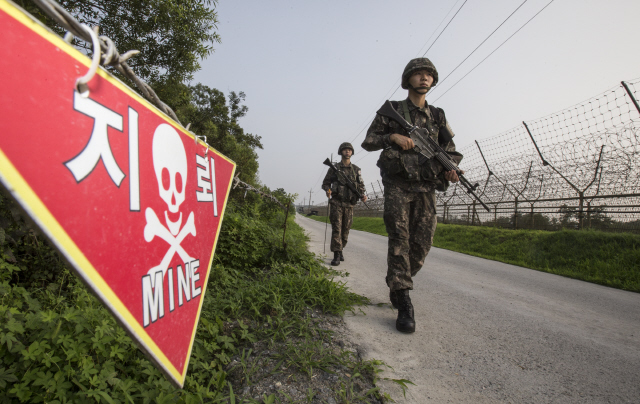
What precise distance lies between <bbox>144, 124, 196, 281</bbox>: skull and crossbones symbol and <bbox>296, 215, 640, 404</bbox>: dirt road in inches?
50.4

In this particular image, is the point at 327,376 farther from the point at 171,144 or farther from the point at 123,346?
the point at 171,144

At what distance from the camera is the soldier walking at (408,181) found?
2629mm

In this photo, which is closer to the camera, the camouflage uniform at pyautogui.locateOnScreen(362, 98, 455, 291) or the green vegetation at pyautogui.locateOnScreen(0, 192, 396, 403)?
the green vegetation at pyautogui.locateOnScreen(0, 192, 396, 403)

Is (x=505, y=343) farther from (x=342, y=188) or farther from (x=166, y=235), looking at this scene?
(x=342, y=188)

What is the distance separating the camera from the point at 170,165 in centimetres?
74

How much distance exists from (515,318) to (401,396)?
5.60ft

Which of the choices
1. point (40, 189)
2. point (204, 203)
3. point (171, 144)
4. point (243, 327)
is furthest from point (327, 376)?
point (40, 189)

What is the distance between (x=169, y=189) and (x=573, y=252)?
24.3 ft

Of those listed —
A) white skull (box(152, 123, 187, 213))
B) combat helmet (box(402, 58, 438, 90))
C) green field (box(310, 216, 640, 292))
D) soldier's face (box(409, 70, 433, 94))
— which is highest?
combat helmet (box(402, 58, 438, 90))

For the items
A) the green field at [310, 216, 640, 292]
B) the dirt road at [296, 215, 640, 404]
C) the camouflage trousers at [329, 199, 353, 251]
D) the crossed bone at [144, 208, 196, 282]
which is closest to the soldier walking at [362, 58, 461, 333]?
the dirt road at [296, 215, 640, 404]

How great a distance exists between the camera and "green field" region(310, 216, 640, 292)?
486 centimetres

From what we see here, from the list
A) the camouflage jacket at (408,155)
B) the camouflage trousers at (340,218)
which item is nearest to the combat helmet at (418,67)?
the camouflage jacket at (408,155)

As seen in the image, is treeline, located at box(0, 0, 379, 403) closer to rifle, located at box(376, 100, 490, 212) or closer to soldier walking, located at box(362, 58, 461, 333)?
soldier walking, located at box(362, 58, 461, 333)

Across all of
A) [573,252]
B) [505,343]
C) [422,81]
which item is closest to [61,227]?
[505,343]
